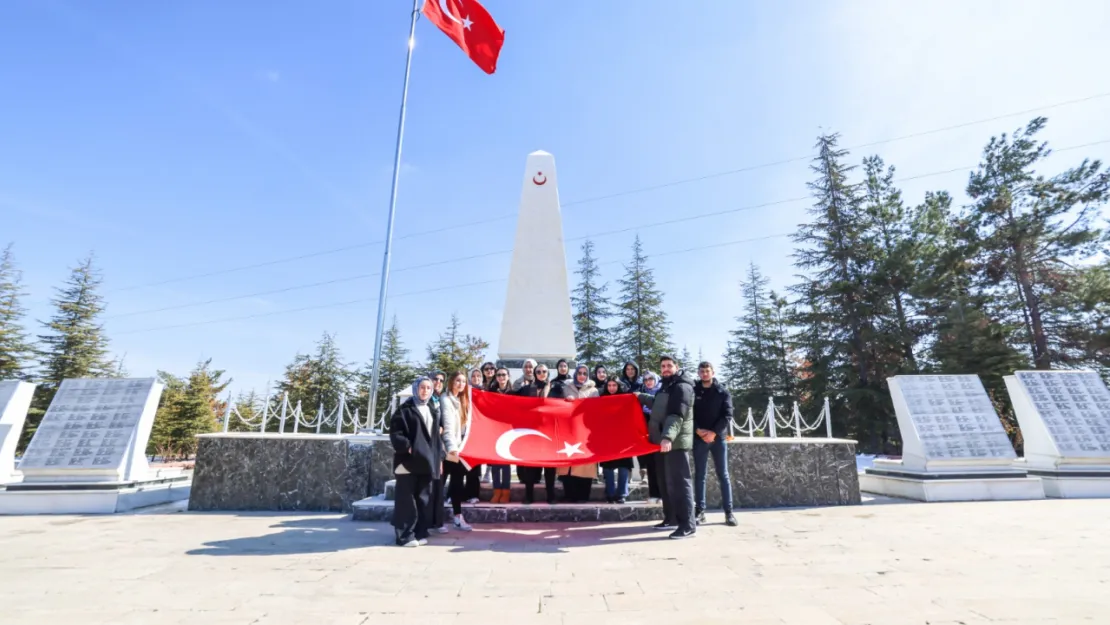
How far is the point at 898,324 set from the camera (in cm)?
2156

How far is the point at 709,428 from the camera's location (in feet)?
18.3

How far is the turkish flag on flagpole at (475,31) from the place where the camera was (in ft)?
39.7

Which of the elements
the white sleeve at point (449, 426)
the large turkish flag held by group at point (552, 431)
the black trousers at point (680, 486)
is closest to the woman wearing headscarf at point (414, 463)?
the white sleeve at point (449, 426)

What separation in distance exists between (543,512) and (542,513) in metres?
0.02

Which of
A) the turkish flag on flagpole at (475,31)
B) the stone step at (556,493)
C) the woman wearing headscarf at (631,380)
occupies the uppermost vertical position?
the turkish flag on flagpole at (475,31)

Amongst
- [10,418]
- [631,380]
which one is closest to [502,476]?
[631,380]

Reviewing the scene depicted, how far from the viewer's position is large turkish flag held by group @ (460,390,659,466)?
5.44 meters

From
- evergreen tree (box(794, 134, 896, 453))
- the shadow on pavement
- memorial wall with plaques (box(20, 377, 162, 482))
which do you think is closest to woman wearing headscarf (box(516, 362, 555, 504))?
the shadow on pavement

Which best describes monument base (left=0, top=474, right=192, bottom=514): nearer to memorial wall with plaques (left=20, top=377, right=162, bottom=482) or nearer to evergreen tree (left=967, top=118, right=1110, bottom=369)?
memorial wall with plaques (left=20, top=377, right=162, bottom=482)

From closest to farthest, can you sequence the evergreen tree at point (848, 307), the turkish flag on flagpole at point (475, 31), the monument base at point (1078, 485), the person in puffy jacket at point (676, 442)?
the person in puffy jacket at point (676, 442) → the monument base at point (1078, 485) → the turkish flag on flagpole at point (475, 31) → the evergreen tree at point (848, 307)

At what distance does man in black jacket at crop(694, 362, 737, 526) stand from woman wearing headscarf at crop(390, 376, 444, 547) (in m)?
2.96

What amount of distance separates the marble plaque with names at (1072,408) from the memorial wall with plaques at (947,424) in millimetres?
1125

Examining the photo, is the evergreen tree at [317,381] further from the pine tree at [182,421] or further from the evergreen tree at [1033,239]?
the evergreen tree at [1033,239]

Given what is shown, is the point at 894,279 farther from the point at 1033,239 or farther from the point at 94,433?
the point at 94,433
